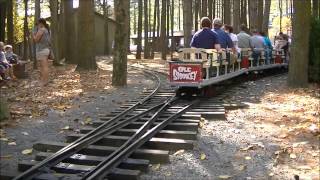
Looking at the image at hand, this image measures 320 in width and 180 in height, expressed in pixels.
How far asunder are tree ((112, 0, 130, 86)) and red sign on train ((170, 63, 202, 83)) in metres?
3.45

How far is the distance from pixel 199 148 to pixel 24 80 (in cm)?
1082

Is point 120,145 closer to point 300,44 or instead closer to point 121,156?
point 121,156

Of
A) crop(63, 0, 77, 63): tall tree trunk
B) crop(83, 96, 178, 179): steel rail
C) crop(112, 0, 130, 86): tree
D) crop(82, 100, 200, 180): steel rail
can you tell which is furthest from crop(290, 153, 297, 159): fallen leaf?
crop(63, 0, 77, 63): tall tree trunk

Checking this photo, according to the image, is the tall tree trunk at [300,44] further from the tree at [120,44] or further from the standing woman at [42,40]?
the standing woman at [42,40]

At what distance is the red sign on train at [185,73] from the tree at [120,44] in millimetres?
3452

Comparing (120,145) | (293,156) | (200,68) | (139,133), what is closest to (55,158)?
(120,145)

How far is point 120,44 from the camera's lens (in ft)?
51.6

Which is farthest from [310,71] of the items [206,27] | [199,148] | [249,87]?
[199,148]

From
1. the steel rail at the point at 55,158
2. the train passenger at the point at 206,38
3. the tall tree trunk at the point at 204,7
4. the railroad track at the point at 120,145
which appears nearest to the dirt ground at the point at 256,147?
the railroad track at the point at 120,145

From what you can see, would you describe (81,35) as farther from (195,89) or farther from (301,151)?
(301,151)

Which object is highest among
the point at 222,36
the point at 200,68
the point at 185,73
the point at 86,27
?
the point at 86,27

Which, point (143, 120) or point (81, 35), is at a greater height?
point (81, 35)

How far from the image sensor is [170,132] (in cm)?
848

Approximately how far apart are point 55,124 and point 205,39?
5737 mm
